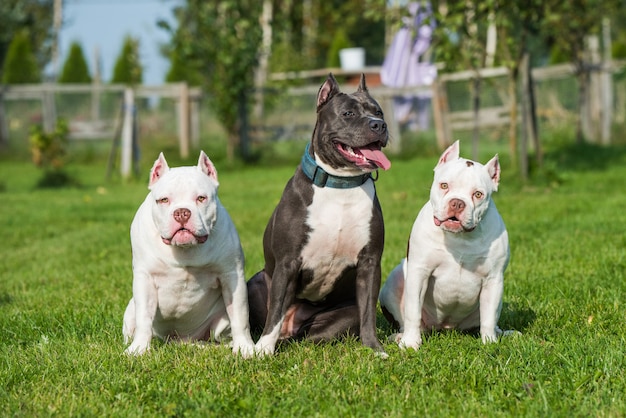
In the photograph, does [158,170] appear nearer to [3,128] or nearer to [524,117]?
[524,117]

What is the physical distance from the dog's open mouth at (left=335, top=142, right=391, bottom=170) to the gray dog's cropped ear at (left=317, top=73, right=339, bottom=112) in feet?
1.28

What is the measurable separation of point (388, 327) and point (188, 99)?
15.7 metres

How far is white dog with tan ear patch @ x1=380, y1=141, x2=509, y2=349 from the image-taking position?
14.7 feet

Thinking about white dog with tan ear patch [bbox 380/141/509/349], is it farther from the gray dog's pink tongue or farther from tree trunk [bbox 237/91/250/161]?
tree trunk [bbox 237/91/250/161]

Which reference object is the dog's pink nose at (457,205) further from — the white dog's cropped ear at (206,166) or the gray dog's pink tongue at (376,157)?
the white dog's cropped ear at (206,166)

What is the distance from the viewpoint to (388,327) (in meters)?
5.46

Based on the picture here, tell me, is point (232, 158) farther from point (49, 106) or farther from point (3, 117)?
point (3, 117)

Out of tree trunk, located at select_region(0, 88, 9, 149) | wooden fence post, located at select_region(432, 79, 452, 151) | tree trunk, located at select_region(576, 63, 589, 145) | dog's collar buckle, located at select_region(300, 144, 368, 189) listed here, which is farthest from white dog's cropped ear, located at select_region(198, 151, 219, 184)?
tree trunk, located at select_region(0, 88, 9, 149)

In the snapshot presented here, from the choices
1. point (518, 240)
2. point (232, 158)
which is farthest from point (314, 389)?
point (232, 158)

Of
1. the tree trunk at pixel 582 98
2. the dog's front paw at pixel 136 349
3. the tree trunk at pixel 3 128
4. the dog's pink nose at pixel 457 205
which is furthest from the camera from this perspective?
the tree trunk at pixel 3 128

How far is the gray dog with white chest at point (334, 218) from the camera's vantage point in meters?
4.74

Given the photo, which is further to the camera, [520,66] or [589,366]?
[520,66]

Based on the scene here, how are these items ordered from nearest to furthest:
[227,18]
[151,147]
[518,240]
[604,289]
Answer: [604,289], [518,240], [227,18], [151,147]

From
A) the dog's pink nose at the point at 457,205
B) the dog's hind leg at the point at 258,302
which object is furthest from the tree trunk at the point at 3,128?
the dog's pink nose at the point at 457,205
